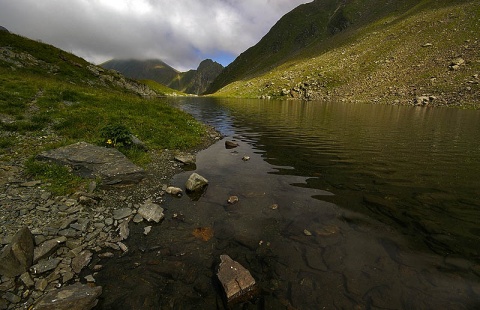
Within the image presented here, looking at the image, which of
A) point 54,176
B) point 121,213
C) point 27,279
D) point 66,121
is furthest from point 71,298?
point 66,121

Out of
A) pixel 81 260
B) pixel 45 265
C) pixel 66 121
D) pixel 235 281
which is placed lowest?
pixel 81 260

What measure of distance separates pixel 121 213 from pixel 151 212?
48.8 inches

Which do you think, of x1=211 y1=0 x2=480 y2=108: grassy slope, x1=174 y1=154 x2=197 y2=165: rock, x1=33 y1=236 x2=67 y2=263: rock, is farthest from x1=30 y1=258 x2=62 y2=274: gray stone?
x1=211 y1=0 x2=480 y2=108: grassy slope

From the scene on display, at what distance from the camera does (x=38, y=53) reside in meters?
44.2

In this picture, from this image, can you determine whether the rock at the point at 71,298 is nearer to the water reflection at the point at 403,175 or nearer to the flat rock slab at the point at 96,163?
the flat rock slab at the point at 96,163

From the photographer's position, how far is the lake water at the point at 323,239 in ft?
21.1

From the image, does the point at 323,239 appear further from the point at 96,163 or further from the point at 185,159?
the point at 96,163

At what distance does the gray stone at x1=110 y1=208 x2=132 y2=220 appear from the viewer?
9.68 m

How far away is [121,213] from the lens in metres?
9.91

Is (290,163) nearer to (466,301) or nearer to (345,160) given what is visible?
(345,160)

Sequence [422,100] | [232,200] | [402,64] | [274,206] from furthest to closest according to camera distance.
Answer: [402,64], [422,100], [232,200], [274,206]

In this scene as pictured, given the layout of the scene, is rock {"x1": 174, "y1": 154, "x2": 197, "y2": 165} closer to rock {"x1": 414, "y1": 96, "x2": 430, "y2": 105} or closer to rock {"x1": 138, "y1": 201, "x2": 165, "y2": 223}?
rock {"x1": 138, "y1": 201, "x2": 165, "y2": 223}

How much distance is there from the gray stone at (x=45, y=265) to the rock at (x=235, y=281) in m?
4.86

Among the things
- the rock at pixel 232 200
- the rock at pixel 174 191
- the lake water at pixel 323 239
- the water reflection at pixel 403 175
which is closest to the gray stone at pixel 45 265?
the lake water at pixel 323 239
